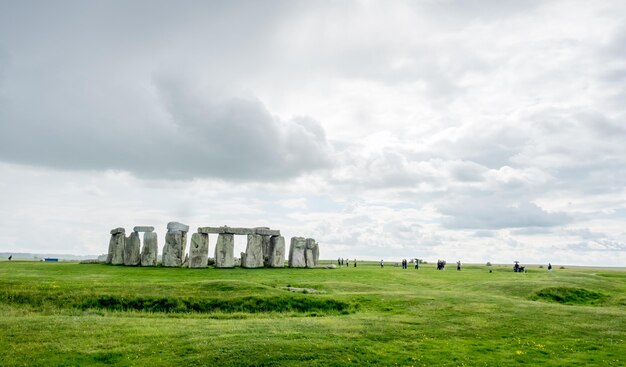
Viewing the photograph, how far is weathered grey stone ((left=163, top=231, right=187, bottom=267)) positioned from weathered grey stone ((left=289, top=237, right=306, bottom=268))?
40.7 feet

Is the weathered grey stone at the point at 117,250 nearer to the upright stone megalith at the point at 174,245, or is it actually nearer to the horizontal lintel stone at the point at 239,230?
the upright stone megalith at the point at 174,245

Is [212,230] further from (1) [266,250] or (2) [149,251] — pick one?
(1) [266,250]

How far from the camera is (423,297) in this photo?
1288 inches

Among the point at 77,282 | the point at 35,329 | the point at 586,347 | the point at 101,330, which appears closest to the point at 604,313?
the point at 586,347

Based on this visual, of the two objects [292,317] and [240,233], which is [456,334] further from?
[240,233]

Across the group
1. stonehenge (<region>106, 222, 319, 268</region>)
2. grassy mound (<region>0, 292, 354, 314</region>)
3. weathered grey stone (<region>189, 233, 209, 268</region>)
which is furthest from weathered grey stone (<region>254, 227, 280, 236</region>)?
grassy mound (<region>0, 292, 354, 314</region>)

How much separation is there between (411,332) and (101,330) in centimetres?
1401

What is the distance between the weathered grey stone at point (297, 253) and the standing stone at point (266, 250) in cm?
273

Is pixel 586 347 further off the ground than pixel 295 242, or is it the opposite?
pixel 295 242

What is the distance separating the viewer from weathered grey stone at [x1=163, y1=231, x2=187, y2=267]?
53562 millimetres

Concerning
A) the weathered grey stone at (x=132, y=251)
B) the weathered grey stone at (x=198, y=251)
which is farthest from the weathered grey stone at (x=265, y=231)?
the weathered grey stone at (x=132, y=251)

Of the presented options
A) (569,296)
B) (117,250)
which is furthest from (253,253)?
(569,296)

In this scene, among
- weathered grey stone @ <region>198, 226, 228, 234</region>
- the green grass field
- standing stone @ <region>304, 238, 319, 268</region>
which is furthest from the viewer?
standing stone @ <region>304, 238, 319, 268</region>

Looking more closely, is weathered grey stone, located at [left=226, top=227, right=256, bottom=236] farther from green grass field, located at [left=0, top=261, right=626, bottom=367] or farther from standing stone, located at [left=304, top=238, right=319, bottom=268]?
green grass field, located at [left=0, top=261, right=626, bottom=367]
